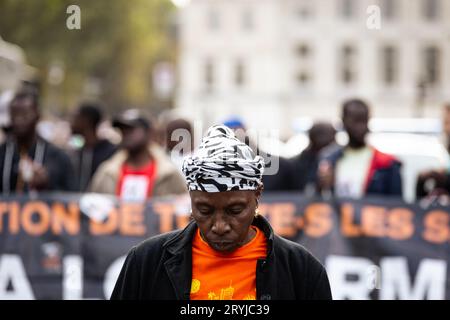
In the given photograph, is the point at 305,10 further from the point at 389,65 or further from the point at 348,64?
the point at 389,65

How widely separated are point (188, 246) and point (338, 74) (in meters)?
57.9

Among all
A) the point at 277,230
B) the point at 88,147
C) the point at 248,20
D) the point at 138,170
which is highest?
the point at 248,20

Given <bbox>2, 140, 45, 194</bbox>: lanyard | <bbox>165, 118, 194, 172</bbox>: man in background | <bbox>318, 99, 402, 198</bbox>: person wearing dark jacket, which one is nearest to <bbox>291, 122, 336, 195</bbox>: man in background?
<bbox>165, 118, 194, 172</bbox>: man in background

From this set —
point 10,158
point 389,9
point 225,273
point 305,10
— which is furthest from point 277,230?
point 305,10

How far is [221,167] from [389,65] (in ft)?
192

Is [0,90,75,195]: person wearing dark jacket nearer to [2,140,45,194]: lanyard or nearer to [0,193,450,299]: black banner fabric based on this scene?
[2,140,45,194]: lanyard

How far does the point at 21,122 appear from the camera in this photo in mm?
7637

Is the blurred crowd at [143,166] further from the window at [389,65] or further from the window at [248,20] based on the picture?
the window at [248,20]

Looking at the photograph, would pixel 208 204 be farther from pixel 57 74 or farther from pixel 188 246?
pixel 57 74

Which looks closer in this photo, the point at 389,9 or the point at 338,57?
the point at 389,9

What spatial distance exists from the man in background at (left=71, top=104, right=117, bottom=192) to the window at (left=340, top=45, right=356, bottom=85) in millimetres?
51532

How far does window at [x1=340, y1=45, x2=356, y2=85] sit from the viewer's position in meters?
60.2

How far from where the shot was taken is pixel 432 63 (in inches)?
2372

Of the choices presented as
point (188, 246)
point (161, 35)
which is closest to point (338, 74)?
point (161, 35)
